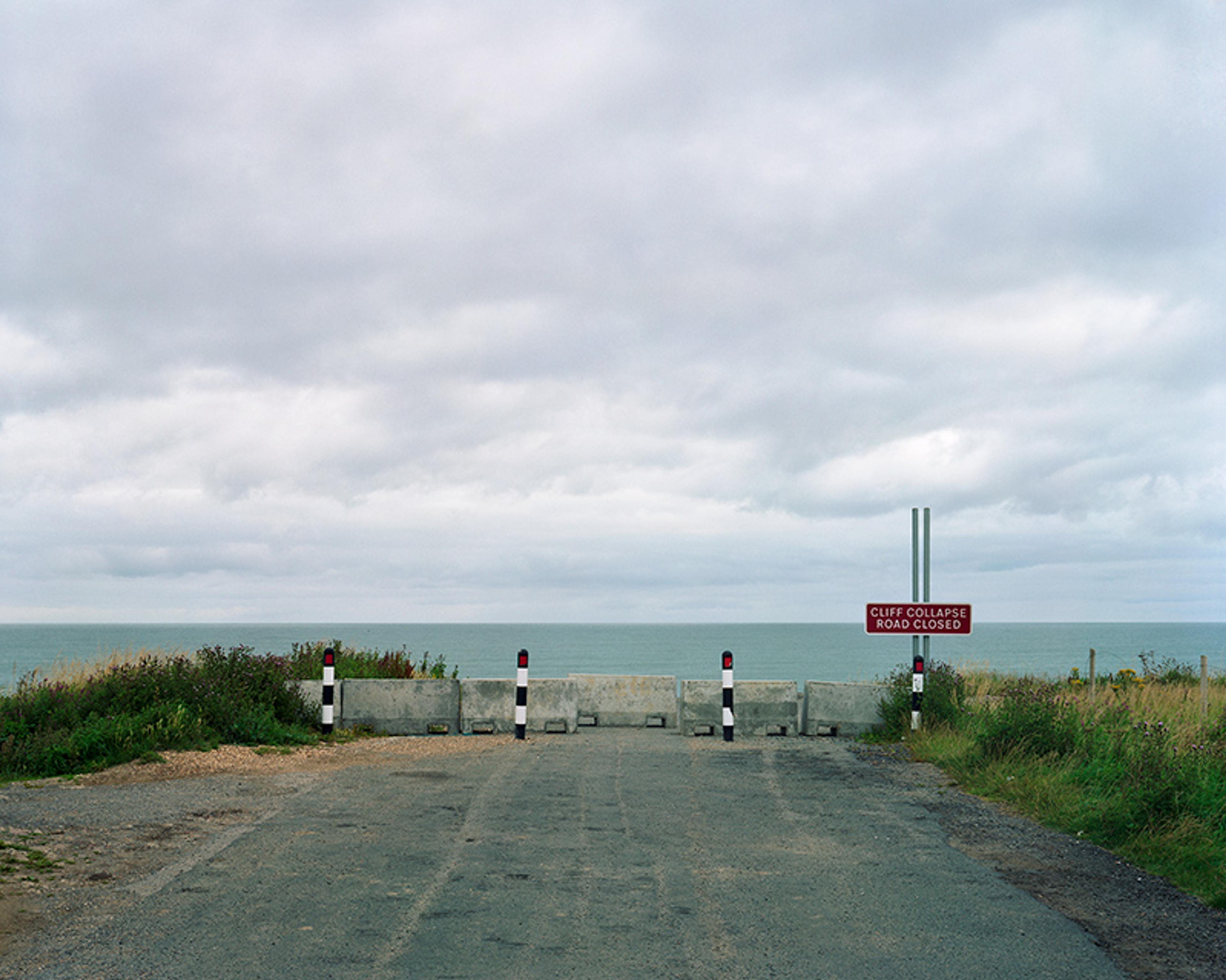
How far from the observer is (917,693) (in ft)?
55.2

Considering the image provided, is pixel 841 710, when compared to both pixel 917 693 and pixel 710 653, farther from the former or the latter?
pixel 710 653

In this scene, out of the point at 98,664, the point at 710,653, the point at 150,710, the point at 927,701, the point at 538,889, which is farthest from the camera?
the point at 710,653

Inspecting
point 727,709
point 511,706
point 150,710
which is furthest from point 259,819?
point 727,709

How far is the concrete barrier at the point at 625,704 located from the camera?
62.5 ft

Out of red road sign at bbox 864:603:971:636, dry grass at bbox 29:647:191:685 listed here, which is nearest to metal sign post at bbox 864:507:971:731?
red road sign at bbox 864:603:971:636

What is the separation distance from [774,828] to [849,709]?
331 inches

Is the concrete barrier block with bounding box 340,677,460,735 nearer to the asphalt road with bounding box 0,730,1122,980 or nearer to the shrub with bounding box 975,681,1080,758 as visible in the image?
the asphalt road with bounding box 0,730,1122,980

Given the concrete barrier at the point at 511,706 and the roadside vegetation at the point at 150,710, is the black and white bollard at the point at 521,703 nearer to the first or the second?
the concrete barrier at the point at 511,706

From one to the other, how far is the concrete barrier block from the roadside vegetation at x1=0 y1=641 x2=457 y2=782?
65 cm

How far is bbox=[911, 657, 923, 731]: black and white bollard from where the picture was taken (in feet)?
54.9

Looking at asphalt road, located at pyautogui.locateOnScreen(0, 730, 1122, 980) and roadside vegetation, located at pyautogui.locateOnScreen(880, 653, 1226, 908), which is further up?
roadside vegetation, located at pyautogui.locateOnScreen(880, 653, 1226, 908)

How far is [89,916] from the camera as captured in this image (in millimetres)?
6754

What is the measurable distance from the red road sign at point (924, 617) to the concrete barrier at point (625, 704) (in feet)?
12.9

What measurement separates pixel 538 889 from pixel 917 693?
10.8 m
